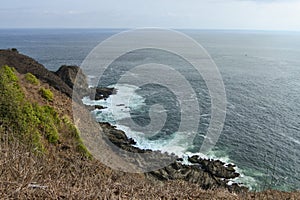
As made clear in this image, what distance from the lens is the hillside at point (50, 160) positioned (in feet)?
17.5

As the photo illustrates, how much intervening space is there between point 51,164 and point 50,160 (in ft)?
7.22

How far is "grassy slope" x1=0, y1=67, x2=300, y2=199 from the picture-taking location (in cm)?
529

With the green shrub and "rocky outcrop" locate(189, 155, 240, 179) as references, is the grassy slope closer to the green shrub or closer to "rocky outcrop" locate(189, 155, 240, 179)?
the green shrub

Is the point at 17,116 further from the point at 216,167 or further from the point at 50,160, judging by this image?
the point at 216,167

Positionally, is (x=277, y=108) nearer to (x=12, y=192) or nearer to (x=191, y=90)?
(x=191, y=90)

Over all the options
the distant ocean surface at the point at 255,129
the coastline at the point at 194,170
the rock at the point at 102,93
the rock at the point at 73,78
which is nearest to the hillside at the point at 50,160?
the coastline at the point at 194,170

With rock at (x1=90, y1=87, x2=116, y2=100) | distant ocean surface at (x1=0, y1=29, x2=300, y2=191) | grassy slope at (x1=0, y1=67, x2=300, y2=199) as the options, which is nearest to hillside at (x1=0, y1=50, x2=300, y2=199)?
grassy slope at (x1=0, y1=67, x2=300, y2=199)

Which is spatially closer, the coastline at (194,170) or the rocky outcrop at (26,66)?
the coastline at (194,170)

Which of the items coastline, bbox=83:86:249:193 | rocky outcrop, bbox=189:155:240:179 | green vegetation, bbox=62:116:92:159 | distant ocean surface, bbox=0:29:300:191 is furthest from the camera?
distant ocean surface, bbox=0:29:300:191

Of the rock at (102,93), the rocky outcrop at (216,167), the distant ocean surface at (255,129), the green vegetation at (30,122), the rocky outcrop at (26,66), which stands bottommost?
the rocky outcrop at (216,167)

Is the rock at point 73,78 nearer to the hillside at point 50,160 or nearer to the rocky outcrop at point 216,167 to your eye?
Result: the hillside at point 50,160

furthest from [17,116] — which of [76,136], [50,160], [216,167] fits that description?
[216,167]

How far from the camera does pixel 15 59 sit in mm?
30859

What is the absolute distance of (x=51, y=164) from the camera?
26.7 ft
